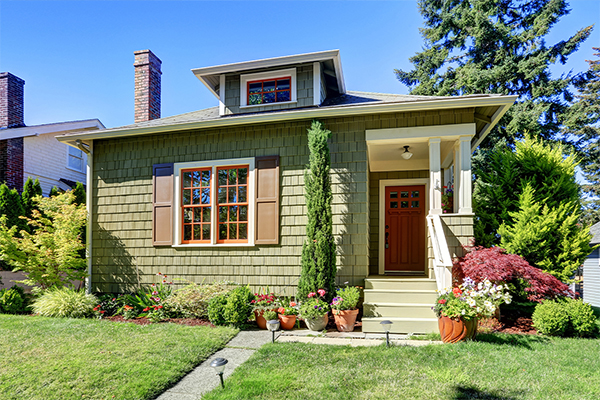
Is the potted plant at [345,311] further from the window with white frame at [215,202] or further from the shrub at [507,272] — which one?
the window with white frame at [215,202]

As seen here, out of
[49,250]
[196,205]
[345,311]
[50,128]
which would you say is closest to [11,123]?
[50,128]

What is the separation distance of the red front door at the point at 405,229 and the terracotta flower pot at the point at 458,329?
3494 mm

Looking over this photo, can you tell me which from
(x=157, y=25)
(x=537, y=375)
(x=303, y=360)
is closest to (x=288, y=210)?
(x=303, y=360)

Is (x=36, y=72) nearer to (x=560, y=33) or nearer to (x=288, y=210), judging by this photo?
(x=288, y=210)

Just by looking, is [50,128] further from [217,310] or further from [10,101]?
[217,310]

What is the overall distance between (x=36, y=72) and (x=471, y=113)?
504 inches

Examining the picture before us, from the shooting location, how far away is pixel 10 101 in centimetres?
1175

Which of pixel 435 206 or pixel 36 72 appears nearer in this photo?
pixel 435 206

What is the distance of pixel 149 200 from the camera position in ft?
24.2

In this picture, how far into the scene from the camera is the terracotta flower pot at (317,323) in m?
5.48

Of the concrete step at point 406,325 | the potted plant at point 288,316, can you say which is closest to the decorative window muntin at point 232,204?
the potted plant at point 288,316

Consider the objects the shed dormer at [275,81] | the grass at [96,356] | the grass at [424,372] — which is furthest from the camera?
the shed dormer at [275,81]

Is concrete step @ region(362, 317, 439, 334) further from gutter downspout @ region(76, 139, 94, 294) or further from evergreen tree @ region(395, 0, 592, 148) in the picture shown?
evergreen tree @ region(395, 0, 592, 148)

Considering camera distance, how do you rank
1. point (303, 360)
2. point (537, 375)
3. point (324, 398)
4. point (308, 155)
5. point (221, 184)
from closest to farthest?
point (324, 398), point (537, 375), point (303, 360), point (308, 155), point (221, 184)
